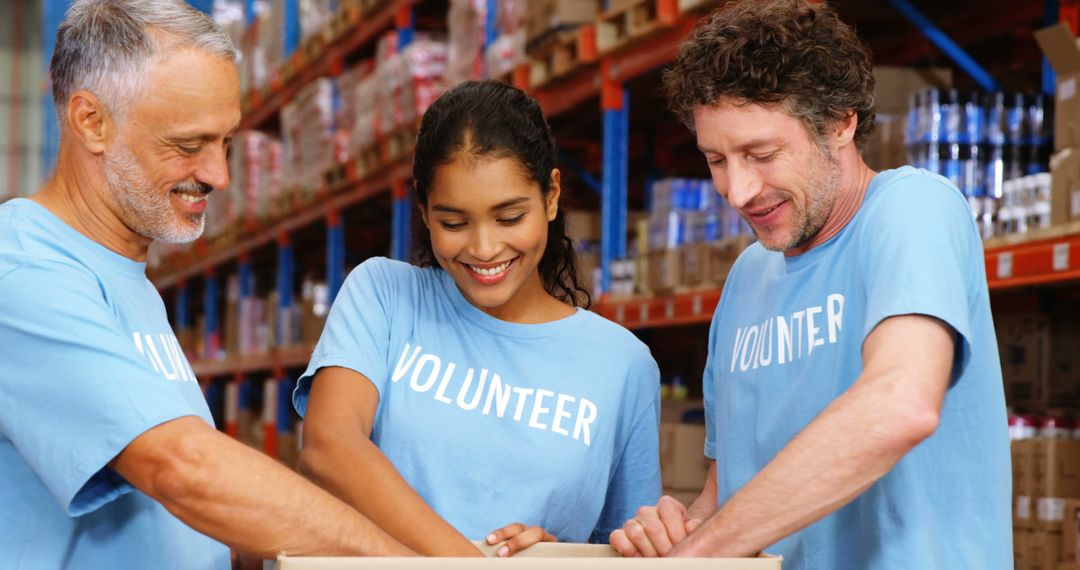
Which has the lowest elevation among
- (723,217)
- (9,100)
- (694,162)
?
(723,217)

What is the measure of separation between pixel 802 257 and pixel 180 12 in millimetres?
960

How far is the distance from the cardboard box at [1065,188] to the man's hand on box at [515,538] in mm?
1785

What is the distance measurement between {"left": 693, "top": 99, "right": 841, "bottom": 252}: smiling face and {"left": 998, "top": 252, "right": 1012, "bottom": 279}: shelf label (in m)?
1.56

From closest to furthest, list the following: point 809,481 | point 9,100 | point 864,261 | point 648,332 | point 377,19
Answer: point 809,481 → point 864,261 → point 648,332 → point 377,19 → point 9,100

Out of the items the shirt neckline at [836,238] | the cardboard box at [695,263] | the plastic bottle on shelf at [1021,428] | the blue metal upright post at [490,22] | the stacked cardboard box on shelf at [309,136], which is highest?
the stacked cardboard box on shelf at [309,136]

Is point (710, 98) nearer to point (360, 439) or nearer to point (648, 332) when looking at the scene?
point (360, 439)

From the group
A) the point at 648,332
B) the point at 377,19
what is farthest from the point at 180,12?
the point at 377,19

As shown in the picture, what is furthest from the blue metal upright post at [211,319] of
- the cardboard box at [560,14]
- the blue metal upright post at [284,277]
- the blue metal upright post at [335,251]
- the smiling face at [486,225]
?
the smiling face at [486,225]

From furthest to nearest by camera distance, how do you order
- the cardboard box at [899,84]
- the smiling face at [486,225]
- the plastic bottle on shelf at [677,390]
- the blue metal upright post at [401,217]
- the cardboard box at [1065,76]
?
1. the blue metal upright post at [401,217]
2. the plastic bottle on shelf at [677,390]
3. the cardboard box at [899,84]
4. the cardboard box at [1065,76]
5. the smiling face at [486,225]

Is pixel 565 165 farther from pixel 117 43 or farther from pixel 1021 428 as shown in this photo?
pixel 117 43

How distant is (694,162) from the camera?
7234 millimetres

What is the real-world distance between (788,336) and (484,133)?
2.01 ft

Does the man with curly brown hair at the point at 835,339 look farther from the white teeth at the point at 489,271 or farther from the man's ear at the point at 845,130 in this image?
the white teeth at the point at 489,271

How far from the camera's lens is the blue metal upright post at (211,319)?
12.5 meters
